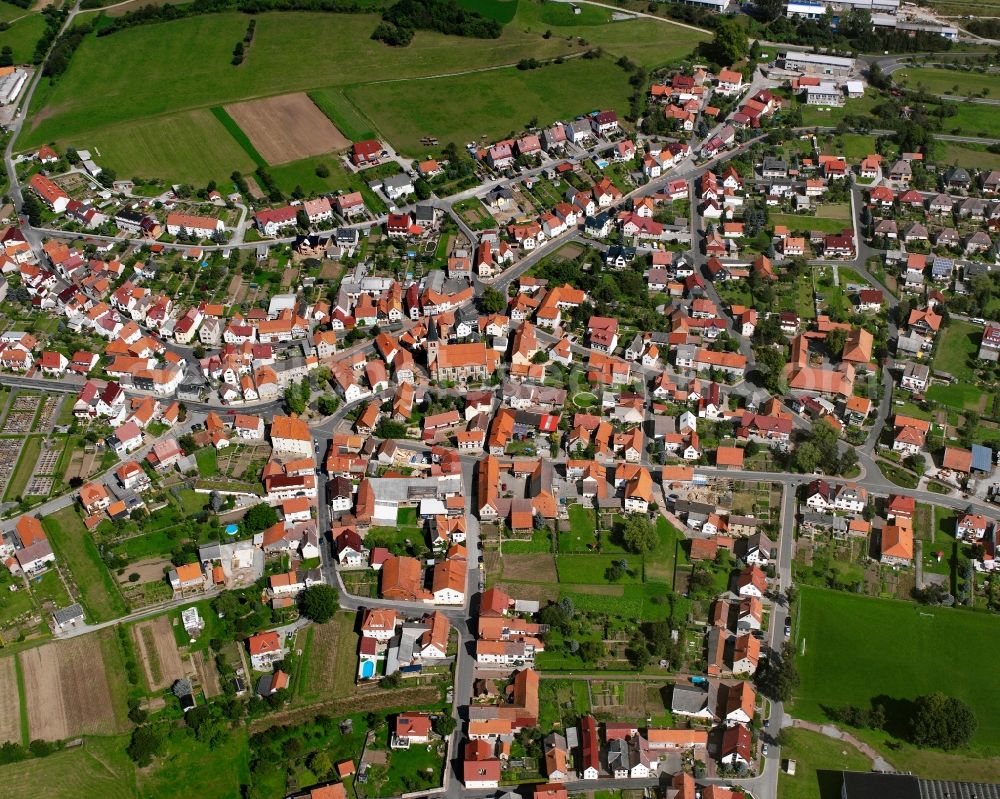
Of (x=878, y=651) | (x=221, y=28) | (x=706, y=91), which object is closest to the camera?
(x=878, y=651)

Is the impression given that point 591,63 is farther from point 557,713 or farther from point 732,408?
point 557,713

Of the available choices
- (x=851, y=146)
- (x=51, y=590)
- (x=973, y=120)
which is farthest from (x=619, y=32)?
(x=51, y=590)

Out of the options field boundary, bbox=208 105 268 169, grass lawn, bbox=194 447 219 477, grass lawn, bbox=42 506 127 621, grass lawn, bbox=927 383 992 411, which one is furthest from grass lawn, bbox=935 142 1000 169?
grass lawn, bbox=42 506 127 621

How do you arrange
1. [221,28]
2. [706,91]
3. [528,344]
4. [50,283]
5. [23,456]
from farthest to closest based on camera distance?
[221,28] < [706,91] < [50,283] < [528,344] < [23,456]

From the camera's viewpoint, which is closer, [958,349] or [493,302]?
[958,349]

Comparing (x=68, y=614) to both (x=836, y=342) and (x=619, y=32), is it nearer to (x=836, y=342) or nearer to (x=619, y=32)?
(x=836, y=342)

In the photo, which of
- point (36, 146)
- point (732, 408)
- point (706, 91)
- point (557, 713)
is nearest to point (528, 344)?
point (732, 408)

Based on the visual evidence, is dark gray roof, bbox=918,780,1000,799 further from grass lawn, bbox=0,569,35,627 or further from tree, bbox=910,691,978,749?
grass lawn, bbox=0,569,35,627
